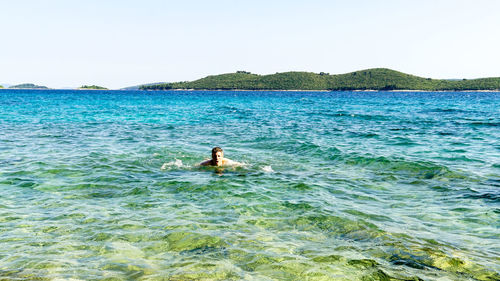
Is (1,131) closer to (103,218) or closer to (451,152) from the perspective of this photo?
(103,218)

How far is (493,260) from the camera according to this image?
5.69 m

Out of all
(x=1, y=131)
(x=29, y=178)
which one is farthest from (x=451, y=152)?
(x=1, y=131)

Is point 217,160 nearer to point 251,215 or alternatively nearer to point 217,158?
point 217,158

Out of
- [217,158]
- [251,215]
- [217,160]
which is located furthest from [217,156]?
[251,215]

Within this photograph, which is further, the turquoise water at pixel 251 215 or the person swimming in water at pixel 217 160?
the person swimming in water at pixel 217 160

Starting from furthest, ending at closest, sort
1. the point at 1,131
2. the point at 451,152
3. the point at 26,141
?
the point at 1,131 < the point at 26,141 < the point at 451,152

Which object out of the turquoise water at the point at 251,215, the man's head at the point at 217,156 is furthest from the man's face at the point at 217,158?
the turquoise water at the point at 251,215

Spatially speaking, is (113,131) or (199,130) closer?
(113,131)

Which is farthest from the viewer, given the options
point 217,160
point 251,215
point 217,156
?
point 217,160

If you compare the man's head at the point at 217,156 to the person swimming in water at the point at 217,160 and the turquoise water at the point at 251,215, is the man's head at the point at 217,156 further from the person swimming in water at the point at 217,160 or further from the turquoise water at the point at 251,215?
the turquoise water at the point at 251,215

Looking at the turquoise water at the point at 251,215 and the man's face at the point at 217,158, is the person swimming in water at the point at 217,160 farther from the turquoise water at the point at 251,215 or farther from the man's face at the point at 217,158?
the turquoise water at the point at 251,215

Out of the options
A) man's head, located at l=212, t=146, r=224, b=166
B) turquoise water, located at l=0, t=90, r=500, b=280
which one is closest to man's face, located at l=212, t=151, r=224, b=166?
man's head, located at l=212, t=146, r=224, b=166

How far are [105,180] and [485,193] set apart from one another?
435 inches

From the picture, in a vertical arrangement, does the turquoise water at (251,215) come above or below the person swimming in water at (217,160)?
below
